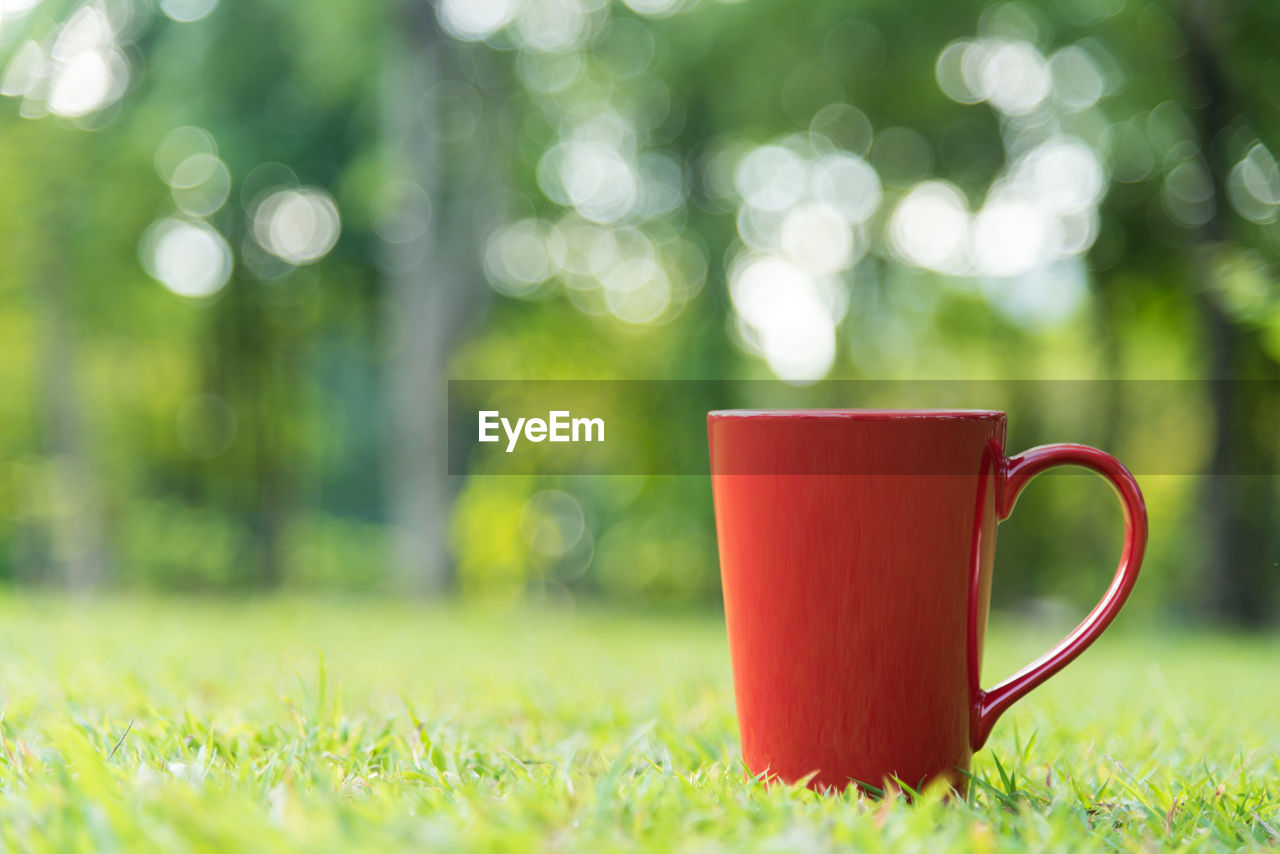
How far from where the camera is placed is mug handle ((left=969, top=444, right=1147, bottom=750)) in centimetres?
124

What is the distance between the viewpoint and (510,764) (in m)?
1.42

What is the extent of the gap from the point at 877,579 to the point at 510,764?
590mm

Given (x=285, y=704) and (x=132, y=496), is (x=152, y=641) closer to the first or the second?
(x=285, y=704)

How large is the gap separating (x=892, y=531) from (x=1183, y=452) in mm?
14834

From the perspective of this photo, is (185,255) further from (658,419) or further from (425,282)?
(658,419)

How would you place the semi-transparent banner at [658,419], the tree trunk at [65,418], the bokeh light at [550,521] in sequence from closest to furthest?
the semi-transparent banner at [658,419] → the bokeh light at [550,521] → the tree trunk at [65,418]

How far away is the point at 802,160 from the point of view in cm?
905

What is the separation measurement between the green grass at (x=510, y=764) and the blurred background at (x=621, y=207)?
187 inches

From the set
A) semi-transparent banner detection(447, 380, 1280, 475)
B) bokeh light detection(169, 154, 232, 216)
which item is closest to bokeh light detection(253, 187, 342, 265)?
bokeh light detection(169, 154, 232, 216)

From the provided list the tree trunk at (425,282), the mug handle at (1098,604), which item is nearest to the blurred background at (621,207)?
the tree trunk at (425,282)

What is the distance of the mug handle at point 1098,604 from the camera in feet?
4.08

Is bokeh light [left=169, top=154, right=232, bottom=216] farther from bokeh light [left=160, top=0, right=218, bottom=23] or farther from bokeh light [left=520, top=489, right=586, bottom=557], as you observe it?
bokeh light [left=520, top=489, right=586, bottom=557]

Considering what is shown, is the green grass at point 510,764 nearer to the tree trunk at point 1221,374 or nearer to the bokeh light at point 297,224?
the tree trunk at point 1221,374

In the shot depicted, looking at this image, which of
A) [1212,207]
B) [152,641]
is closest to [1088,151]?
[1212,207]
